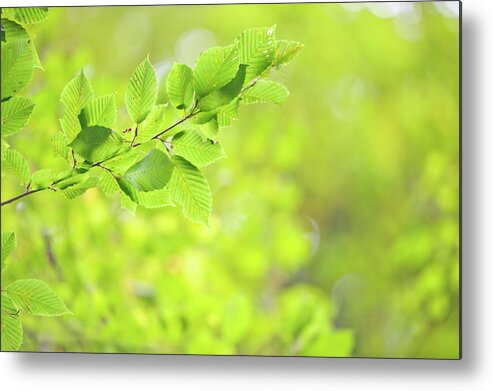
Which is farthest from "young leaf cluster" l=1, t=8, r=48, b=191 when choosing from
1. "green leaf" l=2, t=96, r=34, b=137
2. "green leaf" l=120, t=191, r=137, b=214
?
"green leaf" l=120, t=191, r=137, b=214

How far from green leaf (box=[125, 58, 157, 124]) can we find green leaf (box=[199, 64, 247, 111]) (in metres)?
0.05

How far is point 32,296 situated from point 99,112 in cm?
18

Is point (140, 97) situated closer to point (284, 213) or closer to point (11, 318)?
point (11, 318)

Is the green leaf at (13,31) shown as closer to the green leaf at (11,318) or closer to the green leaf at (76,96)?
the green leaf at (76,96)

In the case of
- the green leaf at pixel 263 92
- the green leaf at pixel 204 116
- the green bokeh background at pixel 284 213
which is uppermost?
the green leaf at pixel 263 92

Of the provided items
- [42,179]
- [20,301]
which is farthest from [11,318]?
[42,179]

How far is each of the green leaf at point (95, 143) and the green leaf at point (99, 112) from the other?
15 millimetres

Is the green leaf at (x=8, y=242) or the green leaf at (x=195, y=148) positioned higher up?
the green leaf at (x=195, y=148)

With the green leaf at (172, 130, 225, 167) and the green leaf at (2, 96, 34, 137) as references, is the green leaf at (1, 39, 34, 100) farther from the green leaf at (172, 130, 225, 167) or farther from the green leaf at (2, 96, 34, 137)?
the green leaf at (172, 130, 225, 167)

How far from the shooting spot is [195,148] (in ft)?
1.66

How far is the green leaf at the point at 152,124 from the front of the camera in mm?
489

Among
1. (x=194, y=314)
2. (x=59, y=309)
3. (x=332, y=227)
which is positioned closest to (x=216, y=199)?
(x=194, y=314)

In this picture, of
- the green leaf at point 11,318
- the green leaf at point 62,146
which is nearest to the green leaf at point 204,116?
the green leaf at point 62,146

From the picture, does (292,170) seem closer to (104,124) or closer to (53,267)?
(53,267)
